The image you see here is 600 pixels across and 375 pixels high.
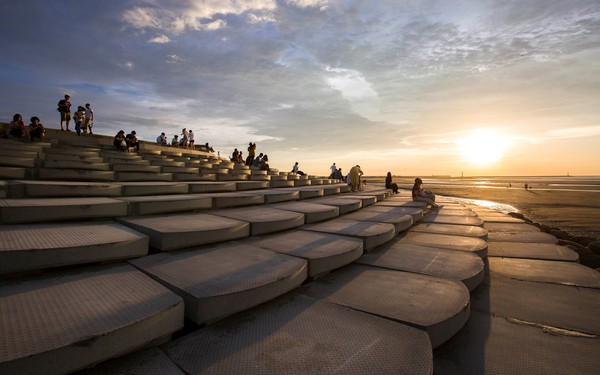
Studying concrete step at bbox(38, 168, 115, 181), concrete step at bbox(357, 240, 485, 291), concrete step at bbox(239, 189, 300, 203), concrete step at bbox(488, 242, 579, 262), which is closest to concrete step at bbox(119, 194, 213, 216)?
concrete step at bbox(239, 189, 300, 203)

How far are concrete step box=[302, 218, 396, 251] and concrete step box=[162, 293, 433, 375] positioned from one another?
1789 mm

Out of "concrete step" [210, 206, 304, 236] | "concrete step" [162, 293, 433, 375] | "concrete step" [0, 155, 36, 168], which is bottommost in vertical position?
"concrete step" [162, 293, 433, 375]

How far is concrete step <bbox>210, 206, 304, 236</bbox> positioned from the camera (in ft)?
12.4

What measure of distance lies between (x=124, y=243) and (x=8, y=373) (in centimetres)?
138

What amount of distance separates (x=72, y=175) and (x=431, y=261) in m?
6.90

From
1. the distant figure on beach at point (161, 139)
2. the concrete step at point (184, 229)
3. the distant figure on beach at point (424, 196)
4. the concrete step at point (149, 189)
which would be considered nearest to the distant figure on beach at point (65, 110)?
the distant figure on beach at point (161, 139)

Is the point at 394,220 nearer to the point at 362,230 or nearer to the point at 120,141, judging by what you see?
the point at 362,230

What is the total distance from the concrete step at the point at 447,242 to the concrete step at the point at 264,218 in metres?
1.84

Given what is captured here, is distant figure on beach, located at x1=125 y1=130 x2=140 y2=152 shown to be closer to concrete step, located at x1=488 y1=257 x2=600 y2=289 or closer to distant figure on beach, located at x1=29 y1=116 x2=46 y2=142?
distant figure on beach, located at x1=29 y1=116 x2=46 y2=142

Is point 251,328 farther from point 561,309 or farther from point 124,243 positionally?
point 561,309

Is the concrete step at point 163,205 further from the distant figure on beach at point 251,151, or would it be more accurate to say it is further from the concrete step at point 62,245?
the distant figure on beach at point 251,151

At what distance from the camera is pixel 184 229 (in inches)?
118

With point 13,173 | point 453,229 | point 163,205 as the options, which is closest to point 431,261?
point 453,229

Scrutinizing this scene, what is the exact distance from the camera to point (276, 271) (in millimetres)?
2486
